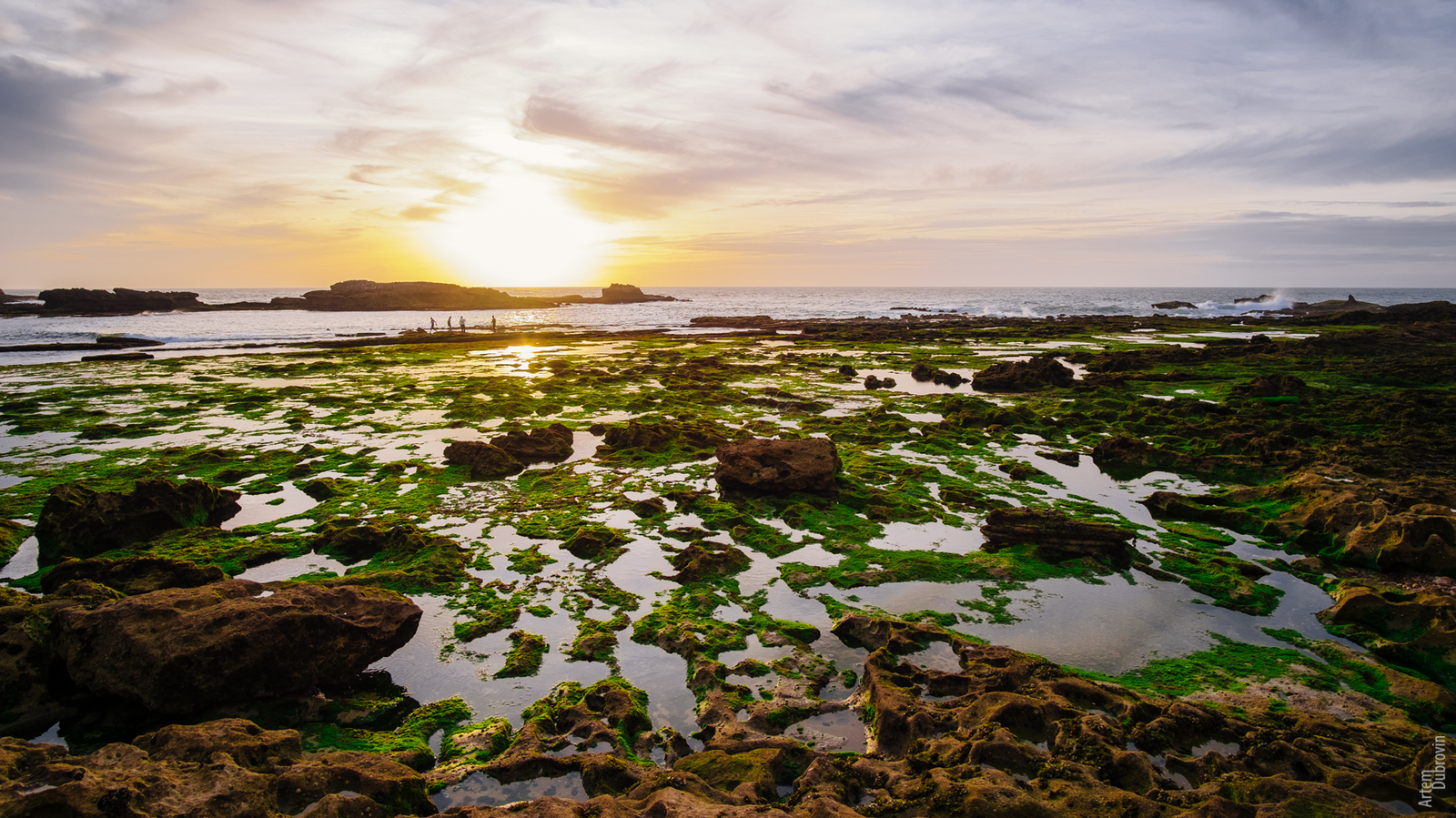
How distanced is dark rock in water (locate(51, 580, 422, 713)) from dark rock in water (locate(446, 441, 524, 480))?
24.4ft

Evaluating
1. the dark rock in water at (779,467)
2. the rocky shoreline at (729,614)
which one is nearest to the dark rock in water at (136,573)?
the rocky shoreline at (729,614)

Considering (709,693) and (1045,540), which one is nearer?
(709,693)

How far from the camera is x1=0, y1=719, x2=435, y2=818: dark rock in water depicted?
12.3 feet

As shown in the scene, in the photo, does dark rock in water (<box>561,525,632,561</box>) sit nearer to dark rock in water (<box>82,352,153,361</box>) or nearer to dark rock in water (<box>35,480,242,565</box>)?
dark rock in water (<box>35,480,242,565</box>)

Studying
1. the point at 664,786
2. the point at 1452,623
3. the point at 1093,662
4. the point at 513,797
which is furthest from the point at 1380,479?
the point at 513,797

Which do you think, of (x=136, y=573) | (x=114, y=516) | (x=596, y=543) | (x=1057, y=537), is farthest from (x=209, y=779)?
(x=1057, y=537)

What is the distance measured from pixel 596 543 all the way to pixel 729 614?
2941 mm

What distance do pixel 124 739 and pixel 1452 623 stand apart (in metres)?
13.3

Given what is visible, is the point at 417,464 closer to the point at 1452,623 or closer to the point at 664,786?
the point at 664,786

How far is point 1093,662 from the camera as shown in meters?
6.77

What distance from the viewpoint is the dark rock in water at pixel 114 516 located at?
30.9ft

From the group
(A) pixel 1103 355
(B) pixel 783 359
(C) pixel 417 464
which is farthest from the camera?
(B) pixel 783 359

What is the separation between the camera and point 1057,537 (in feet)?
31.1

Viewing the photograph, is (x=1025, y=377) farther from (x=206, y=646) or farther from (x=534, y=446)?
(x=206, y=646)
